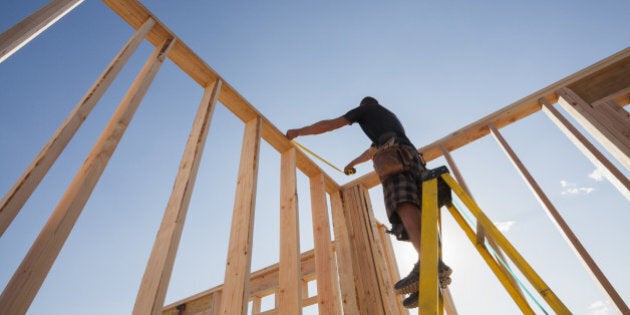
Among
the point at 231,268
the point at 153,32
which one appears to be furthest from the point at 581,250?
the point at 153,32

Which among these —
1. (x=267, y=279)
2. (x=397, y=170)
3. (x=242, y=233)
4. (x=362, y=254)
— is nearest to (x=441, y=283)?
(x=397, y=170)

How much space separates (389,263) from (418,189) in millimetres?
1927

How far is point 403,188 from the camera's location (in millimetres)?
2258

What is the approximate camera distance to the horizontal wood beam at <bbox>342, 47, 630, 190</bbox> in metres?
3.05

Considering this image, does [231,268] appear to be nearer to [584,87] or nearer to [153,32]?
[153,32]

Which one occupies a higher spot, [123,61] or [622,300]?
[123,61]

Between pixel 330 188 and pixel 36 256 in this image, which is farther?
pixel 330 188

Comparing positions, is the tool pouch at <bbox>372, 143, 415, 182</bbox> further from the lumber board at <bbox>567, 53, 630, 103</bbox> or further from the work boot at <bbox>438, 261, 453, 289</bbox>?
the lumber board at <bbox>567, 53, 630, 103</bbox>

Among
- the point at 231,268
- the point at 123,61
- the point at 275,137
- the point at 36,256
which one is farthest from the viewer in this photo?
the point at 275,137

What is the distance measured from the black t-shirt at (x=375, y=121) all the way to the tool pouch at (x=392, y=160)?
0.75 ft

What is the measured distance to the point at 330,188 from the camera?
12.4ft

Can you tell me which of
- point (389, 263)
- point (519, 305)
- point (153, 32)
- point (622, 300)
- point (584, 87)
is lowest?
point (519, 305)

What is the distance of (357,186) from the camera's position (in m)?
3.78

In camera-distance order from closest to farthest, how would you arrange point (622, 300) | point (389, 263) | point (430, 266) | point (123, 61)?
1. point (430, 266)
2. point (123, 61)
3. point (622, 300)
4. point (389, 263)
